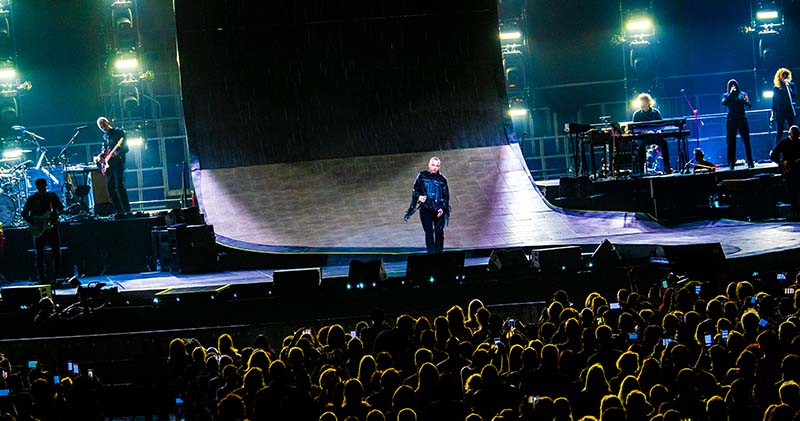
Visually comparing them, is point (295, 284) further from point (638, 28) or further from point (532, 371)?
point (638, 28)

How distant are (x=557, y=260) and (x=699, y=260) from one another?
5.52 feet

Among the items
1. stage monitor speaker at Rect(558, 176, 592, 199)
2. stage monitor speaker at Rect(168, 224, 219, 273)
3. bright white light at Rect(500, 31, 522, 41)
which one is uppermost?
bright white light at Rect(500, 31, 522, 41)

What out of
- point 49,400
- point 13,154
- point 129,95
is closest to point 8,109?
point 129,95

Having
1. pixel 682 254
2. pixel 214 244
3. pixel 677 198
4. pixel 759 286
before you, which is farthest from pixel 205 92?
pixel 759 286

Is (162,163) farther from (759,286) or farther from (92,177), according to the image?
(759,286)

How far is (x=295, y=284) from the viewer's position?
1223 cm

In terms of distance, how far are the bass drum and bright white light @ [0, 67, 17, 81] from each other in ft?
24.5

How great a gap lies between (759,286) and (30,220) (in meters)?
10.3

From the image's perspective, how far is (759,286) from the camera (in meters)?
10.3

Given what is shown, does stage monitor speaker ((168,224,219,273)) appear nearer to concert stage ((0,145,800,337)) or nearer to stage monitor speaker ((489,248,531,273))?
concert stage ((0,145,800,337))

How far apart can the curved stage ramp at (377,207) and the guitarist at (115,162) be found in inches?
53.1

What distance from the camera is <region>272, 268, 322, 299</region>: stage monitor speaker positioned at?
12195 millimetres

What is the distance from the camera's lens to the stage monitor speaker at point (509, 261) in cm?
1251

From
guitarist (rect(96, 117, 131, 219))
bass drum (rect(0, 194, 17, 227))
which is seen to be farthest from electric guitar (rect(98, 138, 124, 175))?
bass drum (rect(0, 194, 17, 227))
